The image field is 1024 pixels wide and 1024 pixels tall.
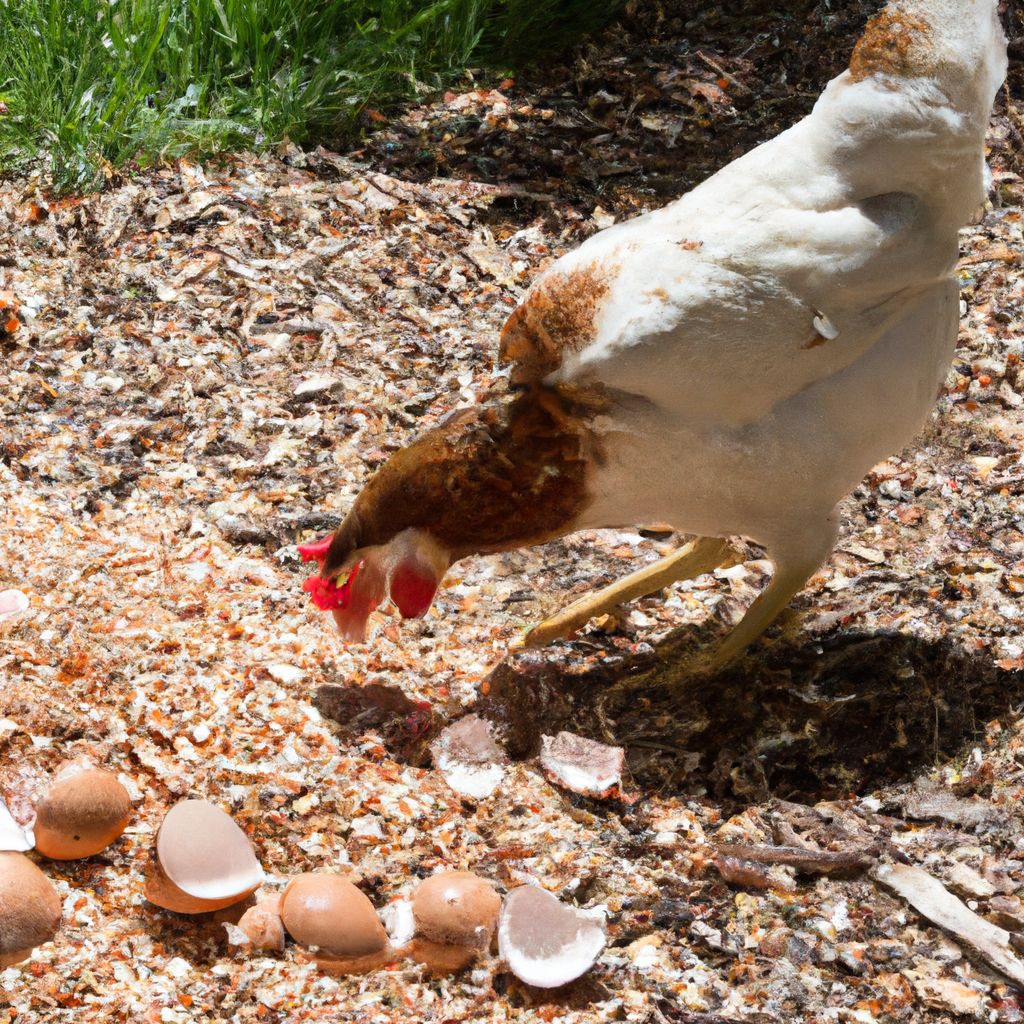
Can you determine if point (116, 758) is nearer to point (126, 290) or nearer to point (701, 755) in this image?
point (701, 755)

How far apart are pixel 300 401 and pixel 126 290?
0.64m

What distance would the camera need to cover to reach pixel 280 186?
12.2 ft

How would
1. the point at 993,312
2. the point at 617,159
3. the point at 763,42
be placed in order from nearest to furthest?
the point at 993,312 → the point at 617,159 → the point at 763,42

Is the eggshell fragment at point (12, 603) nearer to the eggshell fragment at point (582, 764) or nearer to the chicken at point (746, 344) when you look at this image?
→ the chicken at point (746, 344)

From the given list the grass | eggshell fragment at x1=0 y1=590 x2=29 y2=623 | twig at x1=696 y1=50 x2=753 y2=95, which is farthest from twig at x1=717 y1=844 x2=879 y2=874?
twig at x1=696 y1=50 x2=753 y2=95

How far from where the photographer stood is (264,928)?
1.78 m

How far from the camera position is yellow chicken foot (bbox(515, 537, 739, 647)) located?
2486mm

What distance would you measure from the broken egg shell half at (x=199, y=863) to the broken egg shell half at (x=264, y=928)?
0.04m

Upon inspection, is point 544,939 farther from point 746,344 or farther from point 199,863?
point 746,344

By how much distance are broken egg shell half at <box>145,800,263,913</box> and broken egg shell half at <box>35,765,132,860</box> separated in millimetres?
84

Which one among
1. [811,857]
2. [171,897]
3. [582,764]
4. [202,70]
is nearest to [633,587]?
[582,764]

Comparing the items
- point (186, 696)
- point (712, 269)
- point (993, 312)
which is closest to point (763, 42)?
point (993, 312)

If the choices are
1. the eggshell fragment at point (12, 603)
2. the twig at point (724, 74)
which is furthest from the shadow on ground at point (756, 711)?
the twig at point (724, 74)

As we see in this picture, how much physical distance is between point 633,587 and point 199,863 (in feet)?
3.42
